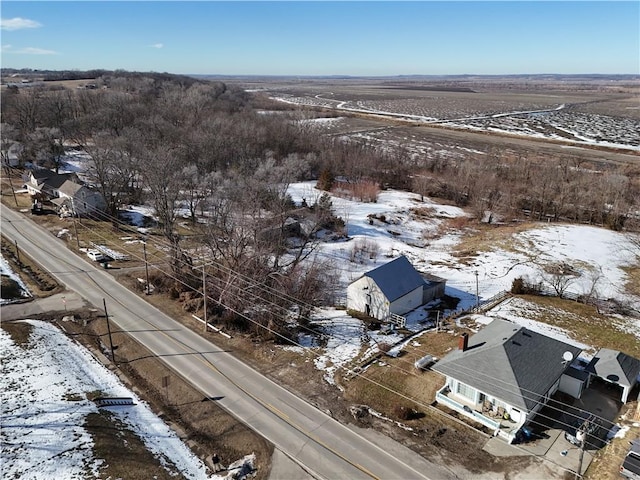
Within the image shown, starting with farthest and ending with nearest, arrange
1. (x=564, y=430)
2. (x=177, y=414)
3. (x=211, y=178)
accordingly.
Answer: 1. (x=211, y=178)
2. (x=177, y=414)
3. (x=564, y=430)

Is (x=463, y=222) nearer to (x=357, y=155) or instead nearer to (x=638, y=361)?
(x=357, y=155)

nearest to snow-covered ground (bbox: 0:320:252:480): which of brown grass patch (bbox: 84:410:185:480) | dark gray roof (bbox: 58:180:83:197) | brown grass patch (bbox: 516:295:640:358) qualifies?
brown grass patch (bbox: 84:410:185:480)

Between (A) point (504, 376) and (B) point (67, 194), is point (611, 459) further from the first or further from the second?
(B) point (67, 194)

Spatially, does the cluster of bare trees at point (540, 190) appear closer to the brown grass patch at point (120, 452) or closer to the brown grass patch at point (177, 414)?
the brown grass patch at point (177, 414)

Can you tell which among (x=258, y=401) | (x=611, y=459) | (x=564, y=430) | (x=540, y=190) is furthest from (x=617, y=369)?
(x=540, y=190)

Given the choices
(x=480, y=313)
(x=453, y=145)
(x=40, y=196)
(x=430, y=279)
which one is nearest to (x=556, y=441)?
(x=480, y=313)

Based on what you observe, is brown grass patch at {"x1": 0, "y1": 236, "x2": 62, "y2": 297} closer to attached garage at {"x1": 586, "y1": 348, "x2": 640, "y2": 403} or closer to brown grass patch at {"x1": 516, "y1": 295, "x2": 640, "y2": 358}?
brown grass patch at {"x1": 516, "y1": 295, "x2": 640, "y2": 358}
